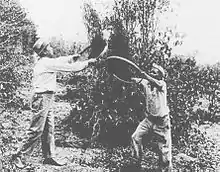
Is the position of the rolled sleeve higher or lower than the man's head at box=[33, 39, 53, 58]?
lower

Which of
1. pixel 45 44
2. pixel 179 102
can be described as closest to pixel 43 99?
pixel 45 44

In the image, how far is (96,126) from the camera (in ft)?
22.1

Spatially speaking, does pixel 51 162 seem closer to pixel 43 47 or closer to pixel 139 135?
pixel 139 135

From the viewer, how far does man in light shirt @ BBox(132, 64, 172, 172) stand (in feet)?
16.5

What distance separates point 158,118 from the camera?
16.6 feet

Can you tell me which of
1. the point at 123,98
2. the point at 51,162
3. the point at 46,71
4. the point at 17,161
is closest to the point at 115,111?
the point at 123,98

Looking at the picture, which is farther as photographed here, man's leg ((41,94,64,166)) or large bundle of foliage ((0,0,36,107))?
large bundle of foliage ((0,0,36,107))

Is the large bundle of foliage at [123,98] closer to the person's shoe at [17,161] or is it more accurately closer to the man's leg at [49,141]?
the man's leg at [49,141]

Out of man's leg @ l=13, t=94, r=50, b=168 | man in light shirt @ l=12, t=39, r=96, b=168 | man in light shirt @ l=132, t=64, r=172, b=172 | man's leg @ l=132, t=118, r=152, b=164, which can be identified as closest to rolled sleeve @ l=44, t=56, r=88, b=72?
man in light shirt @ l=12, t=39, r=96, b=168

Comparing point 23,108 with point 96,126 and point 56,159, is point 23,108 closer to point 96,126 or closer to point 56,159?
point 96,126

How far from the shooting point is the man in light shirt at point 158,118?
5023 mm

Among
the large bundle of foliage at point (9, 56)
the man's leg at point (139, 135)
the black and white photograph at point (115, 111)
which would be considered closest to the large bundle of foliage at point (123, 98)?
the black and white photograph at point (115, 111)

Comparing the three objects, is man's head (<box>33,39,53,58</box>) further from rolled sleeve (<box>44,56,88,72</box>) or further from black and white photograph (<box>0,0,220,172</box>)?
rolled sleeve (<box>44,56,88,72</box>)

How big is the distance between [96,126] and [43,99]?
70.6 inches
